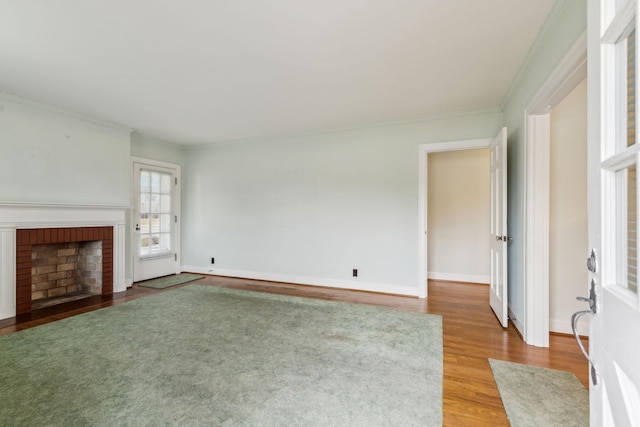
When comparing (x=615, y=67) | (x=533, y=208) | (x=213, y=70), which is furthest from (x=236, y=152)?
(x=615, y=67)

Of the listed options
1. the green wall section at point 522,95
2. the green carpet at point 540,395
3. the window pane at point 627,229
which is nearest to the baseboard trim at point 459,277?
the green wall section at point 522,95

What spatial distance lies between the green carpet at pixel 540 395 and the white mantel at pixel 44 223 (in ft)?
15.8

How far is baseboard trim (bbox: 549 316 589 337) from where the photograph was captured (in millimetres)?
2729

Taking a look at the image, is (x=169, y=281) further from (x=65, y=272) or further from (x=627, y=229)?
(x=627, y=229)

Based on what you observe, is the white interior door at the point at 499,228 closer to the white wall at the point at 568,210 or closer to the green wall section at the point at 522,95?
the green wall section at the point at 522,95

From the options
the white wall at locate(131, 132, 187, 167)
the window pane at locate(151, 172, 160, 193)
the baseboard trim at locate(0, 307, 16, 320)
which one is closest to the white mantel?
the baseboard trim at locate(0, 307, 16, 320)

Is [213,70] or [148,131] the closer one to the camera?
[213,70]

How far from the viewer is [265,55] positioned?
247 cm

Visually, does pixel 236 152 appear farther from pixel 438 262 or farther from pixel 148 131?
pixel 438 262

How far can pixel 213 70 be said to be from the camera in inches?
107

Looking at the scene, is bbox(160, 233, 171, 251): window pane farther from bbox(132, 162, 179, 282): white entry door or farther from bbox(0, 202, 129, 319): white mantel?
bbox(0, 202, 129, 319): white mantel

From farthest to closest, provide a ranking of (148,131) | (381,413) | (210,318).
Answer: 1. (148,131)
2. (210,318)
3. (381,413)

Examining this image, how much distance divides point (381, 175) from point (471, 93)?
153 centimetres

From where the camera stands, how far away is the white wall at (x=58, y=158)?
332 cm
